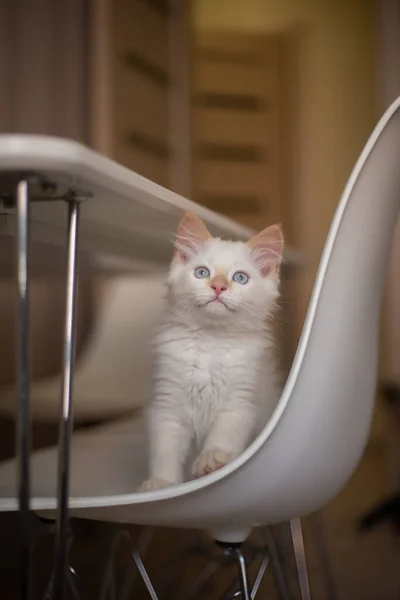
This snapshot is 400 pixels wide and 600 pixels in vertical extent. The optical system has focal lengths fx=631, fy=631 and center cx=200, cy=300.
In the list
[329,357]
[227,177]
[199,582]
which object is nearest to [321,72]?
[227,177]

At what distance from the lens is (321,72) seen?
2234 mm

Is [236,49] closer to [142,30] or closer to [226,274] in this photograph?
[142,30]

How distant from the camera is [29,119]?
Result: 203 centimetres

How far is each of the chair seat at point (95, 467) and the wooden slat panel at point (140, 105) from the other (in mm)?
1393

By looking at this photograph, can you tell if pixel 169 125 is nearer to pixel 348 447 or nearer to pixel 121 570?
pixel 121 570

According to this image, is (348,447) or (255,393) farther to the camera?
(255,393)

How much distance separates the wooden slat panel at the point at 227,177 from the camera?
7.14 ft

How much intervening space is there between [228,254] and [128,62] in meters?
1.57

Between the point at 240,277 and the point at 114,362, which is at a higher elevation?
the point at 240,277

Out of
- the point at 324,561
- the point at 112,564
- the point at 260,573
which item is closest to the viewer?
the point at 260,573

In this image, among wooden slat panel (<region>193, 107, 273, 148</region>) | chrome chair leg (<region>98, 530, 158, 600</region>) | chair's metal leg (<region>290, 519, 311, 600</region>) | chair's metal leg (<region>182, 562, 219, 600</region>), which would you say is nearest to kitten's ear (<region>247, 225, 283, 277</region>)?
chair's metal leg (<region>290, 519, 311, 600</region>)

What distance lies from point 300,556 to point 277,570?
0.17 ft

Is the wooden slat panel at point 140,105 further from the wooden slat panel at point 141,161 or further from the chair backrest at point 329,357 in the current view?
the chair backrest at point 329,357

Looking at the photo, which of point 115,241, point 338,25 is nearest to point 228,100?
point 338,25
